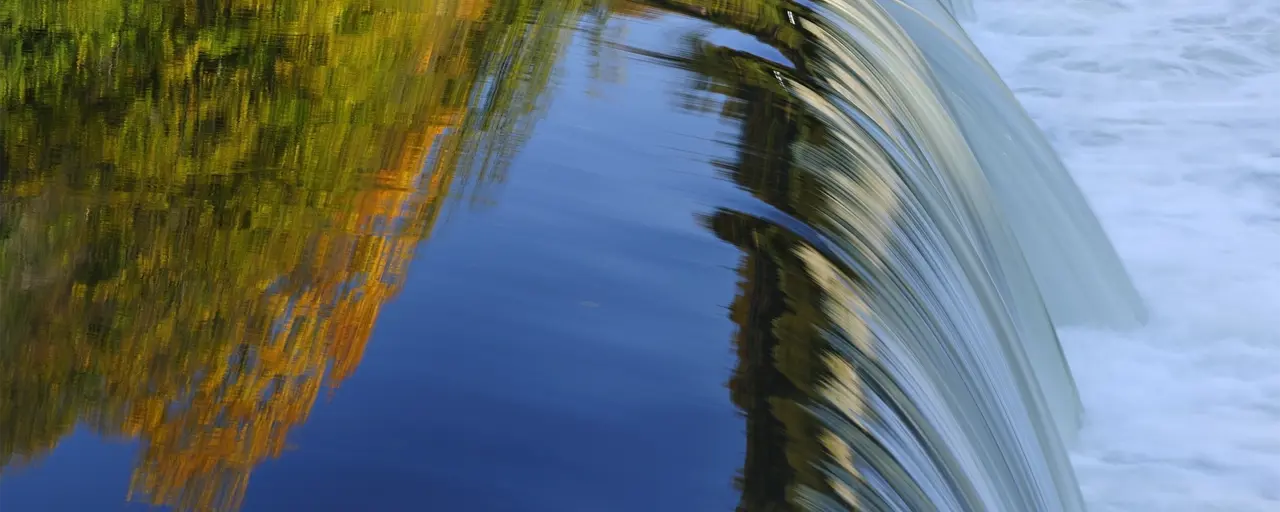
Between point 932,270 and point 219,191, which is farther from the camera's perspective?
point 932,270

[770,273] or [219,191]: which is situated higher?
[770,273]

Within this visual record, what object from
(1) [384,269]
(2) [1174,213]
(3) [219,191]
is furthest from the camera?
(2) [1174,213]

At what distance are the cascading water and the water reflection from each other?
0.56m

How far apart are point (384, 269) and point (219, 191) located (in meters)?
0.35

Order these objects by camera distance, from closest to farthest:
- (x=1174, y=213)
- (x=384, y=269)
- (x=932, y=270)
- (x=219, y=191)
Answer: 1. (x=384, y=269)
2. (x=219, y=191)
3. (x=932, y=270)
4. (x=1174, y=213)

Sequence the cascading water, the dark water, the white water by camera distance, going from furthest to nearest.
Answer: the white water < the cascading water < the dark water

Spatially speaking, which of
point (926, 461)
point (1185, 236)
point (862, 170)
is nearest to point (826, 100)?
point (862, 170)

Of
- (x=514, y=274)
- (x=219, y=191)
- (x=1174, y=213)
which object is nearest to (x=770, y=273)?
(x=514, y=274)

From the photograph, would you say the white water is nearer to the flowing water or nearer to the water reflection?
the flowing water

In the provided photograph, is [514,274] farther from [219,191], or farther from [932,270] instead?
[932,270]

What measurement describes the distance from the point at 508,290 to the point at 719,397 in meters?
0.34

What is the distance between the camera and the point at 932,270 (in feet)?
7.64

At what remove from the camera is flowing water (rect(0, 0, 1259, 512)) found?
1388mm

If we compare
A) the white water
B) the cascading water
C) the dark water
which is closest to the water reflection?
the dark water
